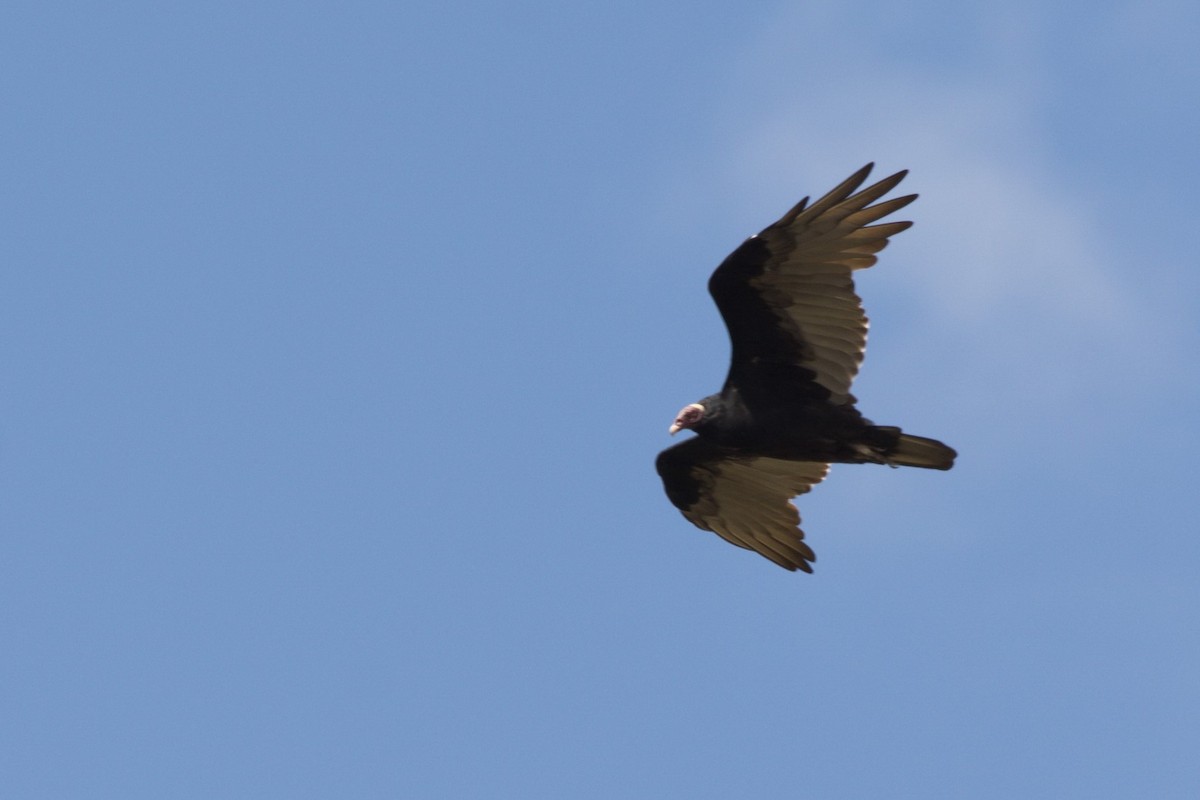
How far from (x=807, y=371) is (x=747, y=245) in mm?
919

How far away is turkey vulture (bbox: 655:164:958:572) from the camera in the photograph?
39.4ft

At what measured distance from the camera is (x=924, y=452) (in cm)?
1198

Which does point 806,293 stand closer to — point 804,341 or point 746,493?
point 804,341

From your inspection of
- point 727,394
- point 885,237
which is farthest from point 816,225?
point 727,394

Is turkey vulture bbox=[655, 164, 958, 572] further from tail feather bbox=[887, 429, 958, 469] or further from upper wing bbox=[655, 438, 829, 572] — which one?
upper wing bbox=[655, 438, 829, 572]

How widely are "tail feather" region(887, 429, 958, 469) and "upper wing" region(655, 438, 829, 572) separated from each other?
1.63 metres

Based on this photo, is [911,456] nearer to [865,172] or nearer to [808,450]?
[808,450]

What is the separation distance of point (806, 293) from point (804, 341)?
32 cm

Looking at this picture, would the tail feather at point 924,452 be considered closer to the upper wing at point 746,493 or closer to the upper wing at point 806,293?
the upper wing at point 806,293

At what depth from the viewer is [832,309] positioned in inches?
483

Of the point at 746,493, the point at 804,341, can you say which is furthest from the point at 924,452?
the point at 746,493

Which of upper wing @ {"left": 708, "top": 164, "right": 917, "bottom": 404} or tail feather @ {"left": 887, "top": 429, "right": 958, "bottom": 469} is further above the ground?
upper wing @ {"left": 708, "top": 164, "right": 917, "bottom": 404}

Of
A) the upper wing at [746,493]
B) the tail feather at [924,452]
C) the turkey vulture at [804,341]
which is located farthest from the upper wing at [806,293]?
the upper wing at [746,493]

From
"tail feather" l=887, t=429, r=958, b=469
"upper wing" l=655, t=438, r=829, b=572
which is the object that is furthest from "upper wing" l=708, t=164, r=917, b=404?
"upper wing" l=655, t=438, r=829, b=572
